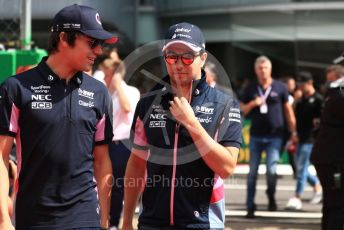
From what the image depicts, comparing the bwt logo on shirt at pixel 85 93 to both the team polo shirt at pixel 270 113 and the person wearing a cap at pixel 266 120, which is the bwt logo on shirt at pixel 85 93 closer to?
the person wearing a cap at pixel 266 120

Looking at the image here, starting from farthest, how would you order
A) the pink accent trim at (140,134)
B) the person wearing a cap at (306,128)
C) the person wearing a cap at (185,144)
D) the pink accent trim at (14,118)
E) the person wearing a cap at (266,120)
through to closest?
1. the person wearing a cap at (306,128)
2. the person wearing a cap at (266,120)
3. the pink accent trim at (140,134)
4. the person wearing a cap at (185,144)
5. the pink accent trim at (14,118)

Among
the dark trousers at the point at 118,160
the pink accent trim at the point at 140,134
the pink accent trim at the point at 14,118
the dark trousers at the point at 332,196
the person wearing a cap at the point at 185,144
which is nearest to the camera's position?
the pink accent trim at the point at 14,118

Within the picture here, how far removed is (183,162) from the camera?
183 inches

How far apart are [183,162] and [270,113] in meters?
6.89

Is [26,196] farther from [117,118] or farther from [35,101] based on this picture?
[117,118]

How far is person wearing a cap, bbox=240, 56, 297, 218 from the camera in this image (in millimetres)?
11227

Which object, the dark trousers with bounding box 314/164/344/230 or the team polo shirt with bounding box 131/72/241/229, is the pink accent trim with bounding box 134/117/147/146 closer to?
the team polo shirt with bounding box 131/72/241/229

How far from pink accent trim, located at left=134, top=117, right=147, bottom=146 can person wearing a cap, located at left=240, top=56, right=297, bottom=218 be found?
20.7ft

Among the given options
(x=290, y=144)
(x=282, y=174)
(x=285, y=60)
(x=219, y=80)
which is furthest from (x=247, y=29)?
(x=219, y=80)

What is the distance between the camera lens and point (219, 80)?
11477 millimetres

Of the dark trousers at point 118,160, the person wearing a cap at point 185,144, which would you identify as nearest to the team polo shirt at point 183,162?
the person wearing a cap at point 185,144

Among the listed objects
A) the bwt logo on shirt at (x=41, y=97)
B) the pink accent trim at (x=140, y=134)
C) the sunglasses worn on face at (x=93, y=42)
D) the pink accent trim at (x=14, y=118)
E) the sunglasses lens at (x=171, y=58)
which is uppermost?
Result: the sunglasses worn on face at (x=93, y=42)

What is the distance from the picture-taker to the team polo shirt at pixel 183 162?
4.67m

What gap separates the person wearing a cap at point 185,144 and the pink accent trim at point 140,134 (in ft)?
0.07
